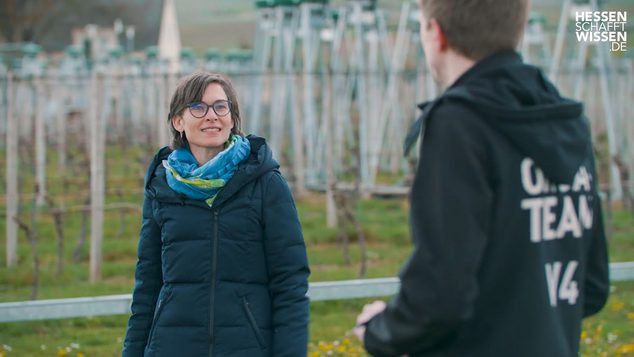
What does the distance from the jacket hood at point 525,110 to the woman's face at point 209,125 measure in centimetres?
157

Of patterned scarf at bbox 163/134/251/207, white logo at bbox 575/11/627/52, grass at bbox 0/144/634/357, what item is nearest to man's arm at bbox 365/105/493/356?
patterned scarf at bbox 163/134/251/207

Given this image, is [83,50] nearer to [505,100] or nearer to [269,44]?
[269,44]

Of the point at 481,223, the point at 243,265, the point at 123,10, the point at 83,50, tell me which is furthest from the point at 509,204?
A: the point at 123,10

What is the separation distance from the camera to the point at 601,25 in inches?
638

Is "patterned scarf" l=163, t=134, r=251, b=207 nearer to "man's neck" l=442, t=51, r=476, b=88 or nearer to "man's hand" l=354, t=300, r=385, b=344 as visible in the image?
"man's hand" l=354, t=300, r=385, b=344

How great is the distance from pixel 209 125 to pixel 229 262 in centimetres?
48

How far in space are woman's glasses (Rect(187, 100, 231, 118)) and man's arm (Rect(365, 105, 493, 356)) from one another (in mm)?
1624

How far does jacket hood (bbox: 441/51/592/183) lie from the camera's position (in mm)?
2492

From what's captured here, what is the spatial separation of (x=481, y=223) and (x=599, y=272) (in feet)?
1.82

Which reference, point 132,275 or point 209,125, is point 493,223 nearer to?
point 209,125

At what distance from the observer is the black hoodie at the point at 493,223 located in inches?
95.4

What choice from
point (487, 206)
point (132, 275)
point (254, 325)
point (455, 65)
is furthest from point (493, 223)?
point (132, 275)

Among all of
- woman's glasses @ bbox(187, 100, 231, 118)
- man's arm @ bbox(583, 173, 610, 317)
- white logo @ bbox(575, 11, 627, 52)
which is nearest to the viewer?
man's arm @ bbox(583, 173, 610, 317)

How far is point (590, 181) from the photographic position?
2.72 m
